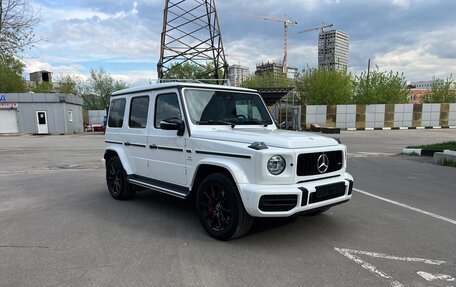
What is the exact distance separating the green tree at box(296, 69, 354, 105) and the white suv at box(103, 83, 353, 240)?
4316 centimetres

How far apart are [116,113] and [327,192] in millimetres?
4423

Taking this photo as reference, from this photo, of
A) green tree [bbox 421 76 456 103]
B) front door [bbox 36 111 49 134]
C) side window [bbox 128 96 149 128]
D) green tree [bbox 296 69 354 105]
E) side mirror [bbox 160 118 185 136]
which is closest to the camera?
side mirror [bbox 160 118 185 136]

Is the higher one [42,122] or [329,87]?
[329,87]

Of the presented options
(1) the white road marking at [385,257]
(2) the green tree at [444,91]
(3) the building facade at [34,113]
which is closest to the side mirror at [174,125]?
(1) the white road marking at [385,257]

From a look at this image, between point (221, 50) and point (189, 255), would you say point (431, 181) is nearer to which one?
point (189, 255)

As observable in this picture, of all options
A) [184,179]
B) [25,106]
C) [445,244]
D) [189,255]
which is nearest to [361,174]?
[445,244]

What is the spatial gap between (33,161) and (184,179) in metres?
10.4

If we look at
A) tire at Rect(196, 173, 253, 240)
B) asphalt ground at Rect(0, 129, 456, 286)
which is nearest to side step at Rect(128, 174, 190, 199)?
tire at Rect(196, 173, 253, 240)

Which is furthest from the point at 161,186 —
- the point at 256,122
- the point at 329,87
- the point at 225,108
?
the point at 329,87

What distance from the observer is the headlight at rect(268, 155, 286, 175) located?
3.94 m

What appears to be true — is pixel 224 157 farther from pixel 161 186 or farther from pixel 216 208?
pixel 161 186

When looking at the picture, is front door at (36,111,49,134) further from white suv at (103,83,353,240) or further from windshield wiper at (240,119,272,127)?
windshield wiper at (240,119,272,127)

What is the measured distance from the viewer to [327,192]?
4258 millimetres

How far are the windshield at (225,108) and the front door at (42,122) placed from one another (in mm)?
30705
